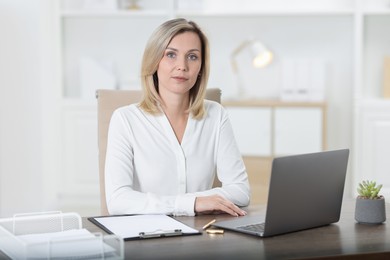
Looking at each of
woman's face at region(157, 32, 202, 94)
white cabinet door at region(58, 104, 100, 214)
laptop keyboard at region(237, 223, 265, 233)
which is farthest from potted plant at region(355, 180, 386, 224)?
white cabinet door at region(58, 104, 100, 214)

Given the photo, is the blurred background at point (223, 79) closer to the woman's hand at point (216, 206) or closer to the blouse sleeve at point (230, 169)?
the blouse sleeve at point (230, 169)

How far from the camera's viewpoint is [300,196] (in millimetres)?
1870

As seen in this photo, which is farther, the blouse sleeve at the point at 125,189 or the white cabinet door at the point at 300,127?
the white cabinet door at the point at 300,127

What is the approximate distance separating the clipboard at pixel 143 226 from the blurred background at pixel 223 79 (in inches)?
→ 123

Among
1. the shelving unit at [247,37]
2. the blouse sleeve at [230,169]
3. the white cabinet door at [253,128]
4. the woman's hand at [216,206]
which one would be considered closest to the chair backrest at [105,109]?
the blouse sleeve at [230,169]

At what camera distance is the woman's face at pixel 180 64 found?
2.37 metres

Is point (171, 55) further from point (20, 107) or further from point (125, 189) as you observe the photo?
point (20, 107)

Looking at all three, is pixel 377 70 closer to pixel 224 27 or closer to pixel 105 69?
pixel 224 27

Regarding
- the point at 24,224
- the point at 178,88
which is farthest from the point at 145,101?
the point at 24,224

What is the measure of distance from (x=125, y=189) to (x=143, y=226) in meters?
0.38

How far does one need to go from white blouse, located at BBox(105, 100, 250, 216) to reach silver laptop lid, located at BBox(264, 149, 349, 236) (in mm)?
436

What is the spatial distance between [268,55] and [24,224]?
3654mm

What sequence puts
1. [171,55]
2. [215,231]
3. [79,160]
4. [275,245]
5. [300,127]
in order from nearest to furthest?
[275,245] < [215,231] < [171,55] < [300,127] < [79,160]

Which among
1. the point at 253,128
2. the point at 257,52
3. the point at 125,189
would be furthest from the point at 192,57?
the point at 257,52
